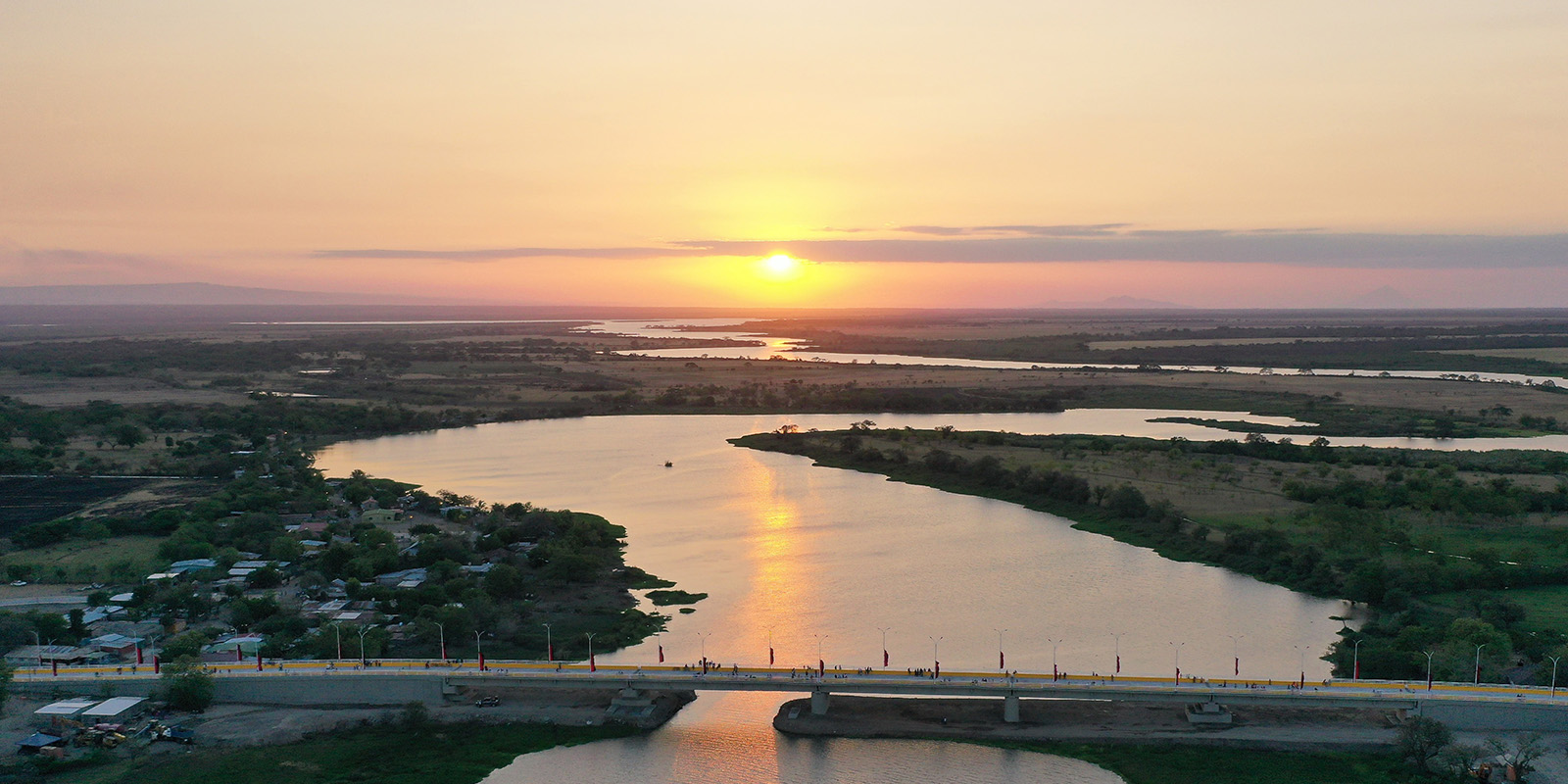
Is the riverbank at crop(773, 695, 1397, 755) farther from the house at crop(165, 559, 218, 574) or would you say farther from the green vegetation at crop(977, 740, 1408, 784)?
the house at crop(165, 559, 218, 574)

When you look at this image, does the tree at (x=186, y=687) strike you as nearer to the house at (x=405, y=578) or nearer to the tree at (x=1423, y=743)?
the house at (x=405, y=578)

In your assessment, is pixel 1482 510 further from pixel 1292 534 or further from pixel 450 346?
pixel 450 346

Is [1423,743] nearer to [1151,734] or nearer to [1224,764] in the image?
[1224,764]

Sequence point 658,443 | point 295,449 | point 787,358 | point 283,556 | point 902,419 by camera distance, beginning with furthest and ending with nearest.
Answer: point 787,358, point 902,419, point 658,443, point 295,449, point 283,556

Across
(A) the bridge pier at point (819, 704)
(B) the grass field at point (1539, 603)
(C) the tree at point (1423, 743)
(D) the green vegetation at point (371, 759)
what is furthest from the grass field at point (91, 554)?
(B) the grass field at point (1539, 603)

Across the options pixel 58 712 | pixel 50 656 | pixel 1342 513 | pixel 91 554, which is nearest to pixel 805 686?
pixel 58 712

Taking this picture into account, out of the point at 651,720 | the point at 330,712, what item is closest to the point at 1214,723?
the point at 651,720
